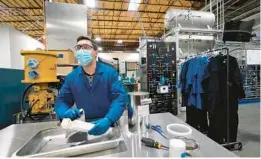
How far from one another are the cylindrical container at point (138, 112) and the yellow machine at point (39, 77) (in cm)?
135

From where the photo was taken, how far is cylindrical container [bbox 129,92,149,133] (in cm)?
104

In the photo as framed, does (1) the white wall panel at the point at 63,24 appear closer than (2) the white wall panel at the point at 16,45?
Yes

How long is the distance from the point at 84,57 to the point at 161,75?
310 cm

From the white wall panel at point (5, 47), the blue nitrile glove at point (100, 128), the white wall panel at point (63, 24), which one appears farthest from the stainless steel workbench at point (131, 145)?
the white wall panel at point (5, 47)

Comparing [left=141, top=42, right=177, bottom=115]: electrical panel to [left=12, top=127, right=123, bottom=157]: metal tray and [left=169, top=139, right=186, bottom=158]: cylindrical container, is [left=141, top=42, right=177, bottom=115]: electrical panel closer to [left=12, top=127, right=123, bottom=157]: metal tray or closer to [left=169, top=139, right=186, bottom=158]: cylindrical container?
[left=12, top=127, right=123, bottom=157]: metal tray

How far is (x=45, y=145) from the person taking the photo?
108 cm

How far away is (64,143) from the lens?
1041 mm

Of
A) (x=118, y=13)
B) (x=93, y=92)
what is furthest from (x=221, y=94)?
(x=118, y=13)

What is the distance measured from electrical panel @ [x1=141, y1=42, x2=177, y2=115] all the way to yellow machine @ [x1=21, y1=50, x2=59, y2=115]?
8.45ft

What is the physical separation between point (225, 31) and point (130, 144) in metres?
3.00

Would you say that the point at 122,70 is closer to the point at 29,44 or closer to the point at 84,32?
the point at 84,32

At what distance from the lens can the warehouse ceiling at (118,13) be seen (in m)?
6.56

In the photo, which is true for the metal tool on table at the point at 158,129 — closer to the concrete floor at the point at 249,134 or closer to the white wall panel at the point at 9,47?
the concrete floor at the point at 249,134

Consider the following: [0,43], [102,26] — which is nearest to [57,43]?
[0,43]
